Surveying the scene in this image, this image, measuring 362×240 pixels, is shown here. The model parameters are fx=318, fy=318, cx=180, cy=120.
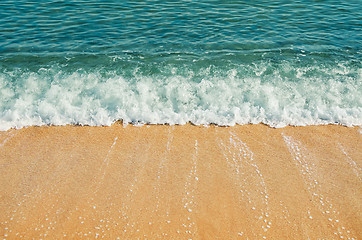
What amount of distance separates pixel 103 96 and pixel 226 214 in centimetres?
446

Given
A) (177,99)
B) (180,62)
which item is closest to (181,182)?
(177,99)

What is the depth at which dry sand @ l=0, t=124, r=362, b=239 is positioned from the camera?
5000mm

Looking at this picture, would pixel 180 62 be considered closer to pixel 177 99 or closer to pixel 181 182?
pixel 177 99

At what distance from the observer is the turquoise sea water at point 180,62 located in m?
7.59

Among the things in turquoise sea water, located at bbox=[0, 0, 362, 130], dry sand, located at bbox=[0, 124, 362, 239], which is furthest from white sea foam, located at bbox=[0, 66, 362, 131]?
dry sand, located at bbox=[0, 124, 362, 239]

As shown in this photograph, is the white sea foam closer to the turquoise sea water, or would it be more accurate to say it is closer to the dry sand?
the turquoise sea water

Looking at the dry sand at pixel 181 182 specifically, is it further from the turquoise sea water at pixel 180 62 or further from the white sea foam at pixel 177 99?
the turquoise sea water at pixel 180 62

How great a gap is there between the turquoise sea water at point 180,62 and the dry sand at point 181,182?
1.77ft

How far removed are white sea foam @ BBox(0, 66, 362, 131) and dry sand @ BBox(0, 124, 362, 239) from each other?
0.31 metres

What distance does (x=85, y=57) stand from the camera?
10102mm

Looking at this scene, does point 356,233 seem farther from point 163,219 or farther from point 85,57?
point 85,57

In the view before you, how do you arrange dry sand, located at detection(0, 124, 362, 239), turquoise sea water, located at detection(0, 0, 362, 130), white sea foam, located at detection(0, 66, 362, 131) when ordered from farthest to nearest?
1. turquoise sea water, located at detection(0, 0, 362, 130)
2. white sea foam, located at detection(0, 66, 362, 131)
3. dry sand, located at detection(0, 124, 362, 239)

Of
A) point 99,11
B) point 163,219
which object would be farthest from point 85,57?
point 163,219

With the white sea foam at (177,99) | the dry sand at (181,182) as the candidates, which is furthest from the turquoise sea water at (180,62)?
the dry sand at (181,182)
